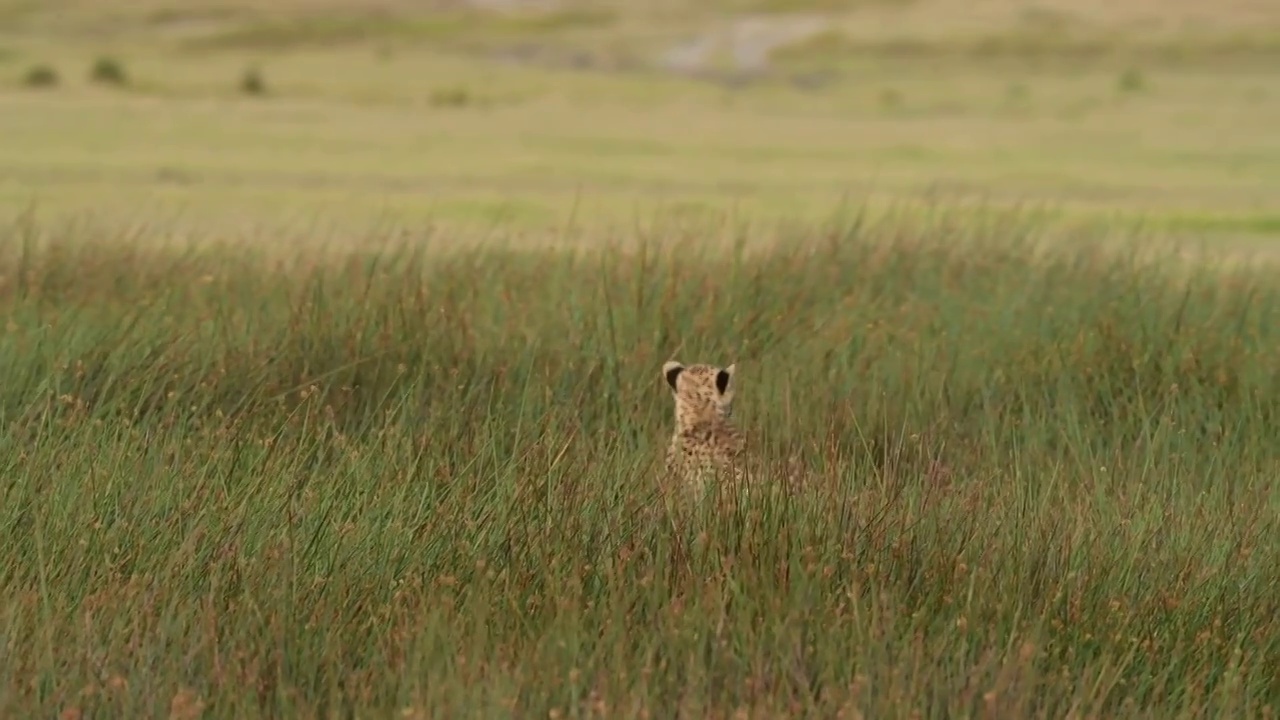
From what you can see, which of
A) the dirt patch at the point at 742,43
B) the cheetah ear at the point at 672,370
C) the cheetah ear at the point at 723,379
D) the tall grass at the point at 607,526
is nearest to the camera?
the tall grass at the point at 607,526

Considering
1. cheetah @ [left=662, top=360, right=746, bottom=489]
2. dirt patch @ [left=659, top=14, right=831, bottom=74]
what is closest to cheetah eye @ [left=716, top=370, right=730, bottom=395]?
cheetah @ [left=662, top=360, right=746, bottom=489]

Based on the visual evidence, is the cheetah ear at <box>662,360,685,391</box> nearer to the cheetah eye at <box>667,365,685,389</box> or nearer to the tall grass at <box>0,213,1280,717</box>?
the cheetah eye at <box>667,365,685,389</box>

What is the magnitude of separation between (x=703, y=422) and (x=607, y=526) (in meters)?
1.17

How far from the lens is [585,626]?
13.1ft

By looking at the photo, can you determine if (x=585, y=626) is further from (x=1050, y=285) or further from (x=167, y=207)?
(x=167, y=207)

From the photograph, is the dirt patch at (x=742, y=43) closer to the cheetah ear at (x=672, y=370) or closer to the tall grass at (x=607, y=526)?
the tall grass at (x=607, y=526)

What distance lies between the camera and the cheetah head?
18.5ft

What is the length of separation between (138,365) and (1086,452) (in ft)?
8.07

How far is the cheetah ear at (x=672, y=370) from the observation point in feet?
19.0

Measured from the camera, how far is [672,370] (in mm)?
5844

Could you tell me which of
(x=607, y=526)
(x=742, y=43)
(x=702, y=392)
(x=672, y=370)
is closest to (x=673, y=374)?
(x=672, y=370)

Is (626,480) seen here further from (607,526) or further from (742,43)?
(742,43)

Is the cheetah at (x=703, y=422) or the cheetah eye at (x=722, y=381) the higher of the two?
the cheetah eye at (x=722, y=381)

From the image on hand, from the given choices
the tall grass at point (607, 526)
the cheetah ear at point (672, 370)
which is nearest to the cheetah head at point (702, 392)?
the cheetah ear at point (672, 370)
